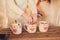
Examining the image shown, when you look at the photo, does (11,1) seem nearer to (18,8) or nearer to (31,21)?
(18,8)

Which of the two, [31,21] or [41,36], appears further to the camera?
[31,21]

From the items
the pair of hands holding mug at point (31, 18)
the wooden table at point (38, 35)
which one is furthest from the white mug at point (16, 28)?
the pair of hands holding mug at point (31, 18)

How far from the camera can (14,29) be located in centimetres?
117

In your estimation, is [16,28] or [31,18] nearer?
[16,28]

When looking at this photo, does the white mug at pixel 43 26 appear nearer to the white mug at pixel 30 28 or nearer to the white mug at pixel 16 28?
the white mug at pixel 30 28

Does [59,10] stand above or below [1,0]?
below

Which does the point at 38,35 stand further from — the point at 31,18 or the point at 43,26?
the point at 31,18

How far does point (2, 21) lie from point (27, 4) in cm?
30

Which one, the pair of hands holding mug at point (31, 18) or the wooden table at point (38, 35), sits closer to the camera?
the wooden table at point (38, 35)

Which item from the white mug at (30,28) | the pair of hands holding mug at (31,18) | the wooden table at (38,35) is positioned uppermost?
the pair of hands holding mug at (31,18)

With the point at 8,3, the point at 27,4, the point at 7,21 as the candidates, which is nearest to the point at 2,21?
the point at 7,21

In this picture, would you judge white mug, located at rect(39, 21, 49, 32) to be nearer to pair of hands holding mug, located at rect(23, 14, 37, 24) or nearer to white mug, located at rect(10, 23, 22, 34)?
pair of hands holding mug, located at rect(23, 14, 37, 24)

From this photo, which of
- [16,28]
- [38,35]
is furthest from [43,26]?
[16,28]

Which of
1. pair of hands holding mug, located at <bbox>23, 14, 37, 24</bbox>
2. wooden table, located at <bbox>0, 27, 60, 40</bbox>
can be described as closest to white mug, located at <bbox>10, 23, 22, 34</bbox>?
wooden table, located at <bbox>0, 27, 60, 40</bbox>
